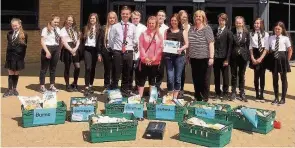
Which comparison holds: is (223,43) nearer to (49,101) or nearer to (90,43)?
(90,43)

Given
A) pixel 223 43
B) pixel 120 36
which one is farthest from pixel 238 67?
pixel 120 36

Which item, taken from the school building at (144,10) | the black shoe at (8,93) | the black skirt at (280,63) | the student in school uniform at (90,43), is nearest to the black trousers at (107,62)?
the student in school uniform at (90,43)

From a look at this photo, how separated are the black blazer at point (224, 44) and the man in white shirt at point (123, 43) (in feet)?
5.58

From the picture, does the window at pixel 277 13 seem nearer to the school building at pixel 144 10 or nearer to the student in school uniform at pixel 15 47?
the school building at pixel 144 10

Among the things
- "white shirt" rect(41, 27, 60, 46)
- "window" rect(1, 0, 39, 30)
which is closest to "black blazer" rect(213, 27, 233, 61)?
"white shirt" rect(41, 27, 60, 46)

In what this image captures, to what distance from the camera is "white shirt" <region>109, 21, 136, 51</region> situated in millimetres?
7574

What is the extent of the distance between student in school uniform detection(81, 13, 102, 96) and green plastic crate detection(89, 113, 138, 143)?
3.08m

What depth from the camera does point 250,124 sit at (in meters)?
5.92

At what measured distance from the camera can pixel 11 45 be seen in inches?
316

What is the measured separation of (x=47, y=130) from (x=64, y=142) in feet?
2.16

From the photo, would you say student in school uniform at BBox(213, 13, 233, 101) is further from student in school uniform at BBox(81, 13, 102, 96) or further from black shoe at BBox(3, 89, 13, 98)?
black shoe at BBox(3, 89, 13, 98)

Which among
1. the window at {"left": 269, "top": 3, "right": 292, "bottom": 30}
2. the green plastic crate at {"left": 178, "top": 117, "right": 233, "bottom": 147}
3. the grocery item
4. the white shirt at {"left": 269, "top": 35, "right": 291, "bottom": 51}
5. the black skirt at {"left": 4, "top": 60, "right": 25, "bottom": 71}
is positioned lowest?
the green plastic crate at {"left": 178, "top": 117, "right": 233, "bottom": 147}

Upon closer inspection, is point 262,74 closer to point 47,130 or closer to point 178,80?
point 178,80

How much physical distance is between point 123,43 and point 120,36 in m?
0.15
